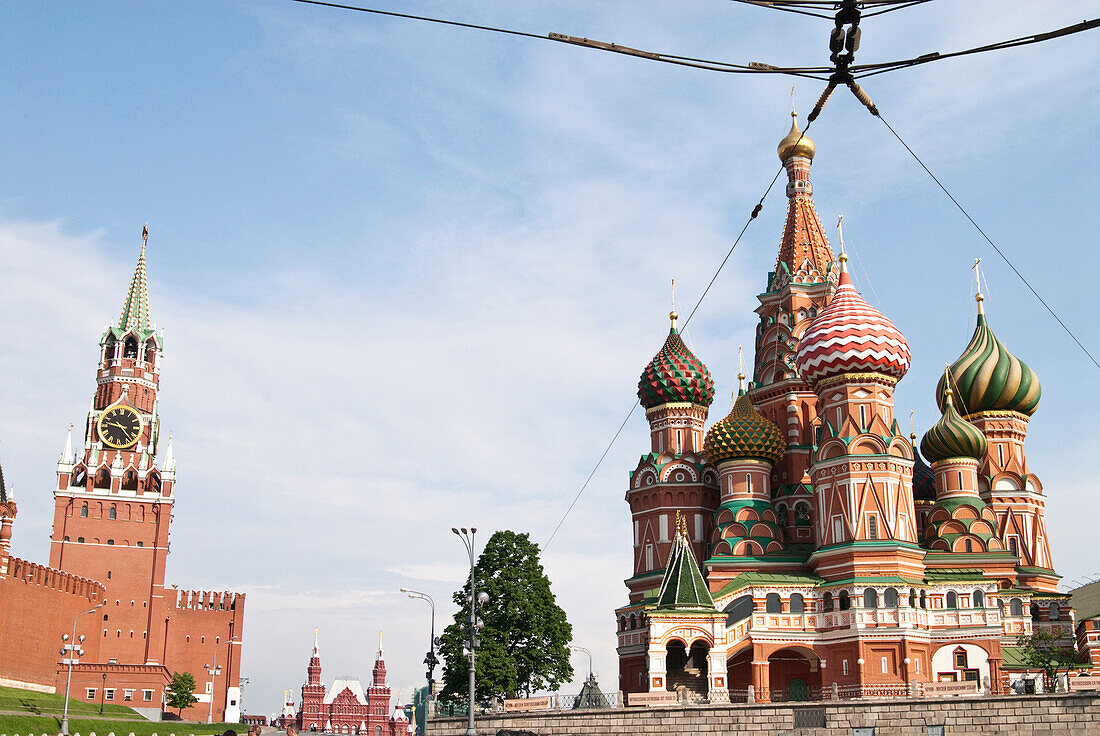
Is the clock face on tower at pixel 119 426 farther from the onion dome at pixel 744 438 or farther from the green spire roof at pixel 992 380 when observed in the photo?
the green spire roof at pixel 992 380

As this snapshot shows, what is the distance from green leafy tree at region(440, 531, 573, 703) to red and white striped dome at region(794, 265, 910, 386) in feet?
44.0

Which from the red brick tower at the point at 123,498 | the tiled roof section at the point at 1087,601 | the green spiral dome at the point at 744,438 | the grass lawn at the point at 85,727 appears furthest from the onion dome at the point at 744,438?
the red brick tower at the point at 123,498

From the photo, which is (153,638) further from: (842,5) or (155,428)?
(842,5)

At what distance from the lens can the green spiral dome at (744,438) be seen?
Result: 1740 inches

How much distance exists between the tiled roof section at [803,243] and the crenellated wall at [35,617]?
39.3 m

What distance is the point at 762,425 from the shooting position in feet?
147

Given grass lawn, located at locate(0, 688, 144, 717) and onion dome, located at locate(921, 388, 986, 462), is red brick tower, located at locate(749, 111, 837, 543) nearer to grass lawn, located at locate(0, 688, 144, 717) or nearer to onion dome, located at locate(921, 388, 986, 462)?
onion dome, located at locate(921, 388, 986, 462)

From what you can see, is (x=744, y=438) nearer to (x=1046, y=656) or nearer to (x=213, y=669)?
(x=1046, y=656)

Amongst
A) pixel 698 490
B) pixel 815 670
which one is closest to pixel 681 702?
pixel 815 670

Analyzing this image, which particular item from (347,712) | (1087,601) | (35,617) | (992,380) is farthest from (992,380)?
(347,712)

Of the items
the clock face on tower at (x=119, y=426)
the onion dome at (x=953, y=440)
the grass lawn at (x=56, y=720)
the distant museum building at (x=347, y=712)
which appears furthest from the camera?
the distant museum building at (x=347, y=712)

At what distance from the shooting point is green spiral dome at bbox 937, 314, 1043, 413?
157 feet

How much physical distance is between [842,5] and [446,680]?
35244 mm

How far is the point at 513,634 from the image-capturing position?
4059 cm
